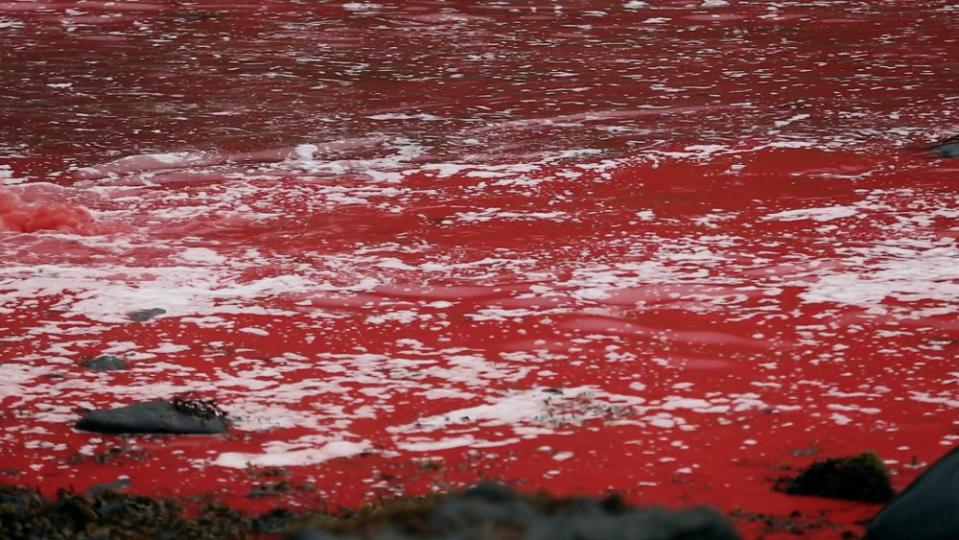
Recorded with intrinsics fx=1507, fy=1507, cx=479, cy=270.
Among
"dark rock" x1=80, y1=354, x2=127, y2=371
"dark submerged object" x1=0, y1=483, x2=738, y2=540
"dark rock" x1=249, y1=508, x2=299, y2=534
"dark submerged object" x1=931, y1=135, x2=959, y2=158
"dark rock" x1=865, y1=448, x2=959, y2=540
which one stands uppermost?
"dark submerged object" x1=0, y1=483, x2=738, y2=540

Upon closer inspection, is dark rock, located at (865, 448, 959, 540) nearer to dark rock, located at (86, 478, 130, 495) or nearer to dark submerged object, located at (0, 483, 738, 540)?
dark submerged object, located at (0, 483, 738, 540)

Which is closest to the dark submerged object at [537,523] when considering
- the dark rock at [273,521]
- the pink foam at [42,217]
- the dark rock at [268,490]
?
the dark rock at [273,521]

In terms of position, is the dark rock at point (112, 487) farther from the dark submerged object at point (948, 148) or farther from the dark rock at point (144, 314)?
the dark submerged object at point (948, 148)

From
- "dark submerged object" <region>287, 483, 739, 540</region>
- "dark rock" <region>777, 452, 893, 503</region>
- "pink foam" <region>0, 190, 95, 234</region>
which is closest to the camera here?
"dark submerged object" <region>287, 483, 739, 540</region>

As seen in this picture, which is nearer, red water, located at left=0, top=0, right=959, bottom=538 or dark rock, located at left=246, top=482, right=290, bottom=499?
dark rock, located at left=246, top=482, right=290, bottom=499

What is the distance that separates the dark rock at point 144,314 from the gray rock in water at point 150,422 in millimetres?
1031

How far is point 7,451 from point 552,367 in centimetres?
168

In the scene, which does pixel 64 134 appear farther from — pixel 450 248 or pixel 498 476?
pixel 498 476

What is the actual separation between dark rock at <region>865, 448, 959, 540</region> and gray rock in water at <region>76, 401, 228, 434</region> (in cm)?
193

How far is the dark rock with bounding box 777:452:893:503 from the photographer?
371 cm

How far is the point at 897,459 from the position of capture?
402 centimetres

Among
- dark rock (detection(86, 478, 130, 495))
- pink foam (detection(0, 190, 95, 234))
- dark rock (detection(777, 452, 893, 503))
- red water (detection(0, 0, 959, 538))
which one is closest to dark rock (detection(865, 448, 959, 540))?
red water (detection(0, 0, 959, 538))

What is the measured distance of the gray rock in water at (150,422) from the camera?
4289mm

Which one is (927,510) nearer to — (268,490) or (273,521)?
(273,521)
